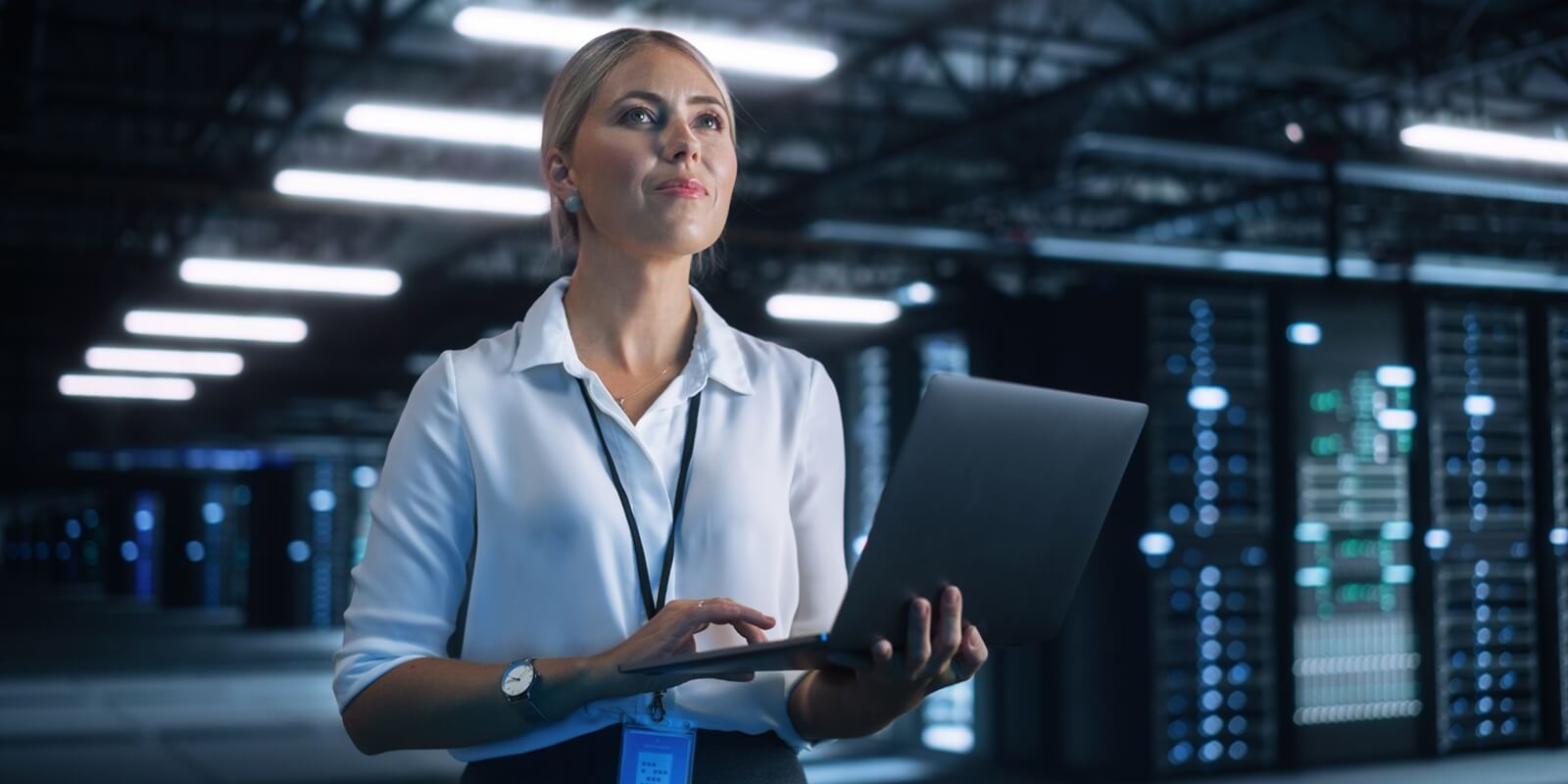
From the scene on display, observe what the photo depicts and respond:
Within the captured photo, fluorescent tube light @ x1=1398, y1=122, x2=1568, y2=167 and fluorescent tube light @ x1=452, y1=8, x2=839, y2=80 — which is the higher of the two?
fluorescent tube light @ x1=1398, y1=122, x2=1568, y2=167

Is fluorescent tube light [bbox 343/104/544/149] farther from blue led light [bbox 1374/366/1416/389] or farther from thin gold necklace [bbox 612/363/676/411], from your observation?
thin gold necklace [bbox 612/363/676/411]

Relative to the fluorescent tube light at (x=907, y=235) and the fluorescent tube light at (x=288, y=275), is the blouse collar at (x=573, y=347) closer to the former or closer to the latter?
the fluorescent tube light at (x=288, y=275)

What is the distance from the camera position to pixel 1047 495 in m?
1.22

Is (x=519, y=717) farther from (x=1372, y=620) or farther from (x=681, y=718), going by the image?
(x=1372, y=620)

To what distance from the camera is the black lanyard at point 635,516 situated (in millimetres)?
1264

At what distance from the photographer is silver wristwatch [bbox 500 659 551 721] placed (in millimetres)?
1192

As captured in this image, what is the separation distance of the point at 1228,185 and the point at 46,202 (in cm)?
1392

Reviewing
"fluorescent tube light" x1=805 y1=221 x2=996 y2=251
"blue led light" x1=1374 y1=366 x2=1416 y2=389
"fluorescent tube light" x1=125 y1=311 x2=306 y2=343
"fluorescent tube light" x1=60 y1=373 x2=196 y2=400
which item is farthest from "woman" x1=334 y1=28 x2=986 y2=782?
"fluorescent tube light" x1=60 y1=373 x2=196 y2=400

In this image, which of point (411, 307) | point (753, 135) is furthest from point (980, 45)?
point (411, 307)

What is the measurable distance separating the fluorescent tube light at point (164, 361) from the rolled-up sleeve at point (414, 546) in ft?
53.5

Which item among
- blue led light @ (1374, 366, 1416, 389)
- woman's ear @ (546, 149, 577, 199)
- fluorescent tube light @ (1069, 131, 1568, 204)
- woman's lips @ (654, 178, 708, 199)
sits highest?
fluorescent tube light @ (1069, 131, 1568, 204)

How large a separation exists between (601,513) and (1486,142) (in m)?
8.75

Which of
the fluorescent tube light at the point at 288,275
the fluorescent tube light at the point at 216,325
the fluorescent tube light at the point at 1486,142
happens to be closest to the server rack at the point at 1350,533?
the fluorescent tube light at the point at 1486,142

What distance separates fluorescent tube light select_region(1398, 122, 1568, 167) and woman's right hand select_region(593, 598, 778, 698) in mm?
8509
